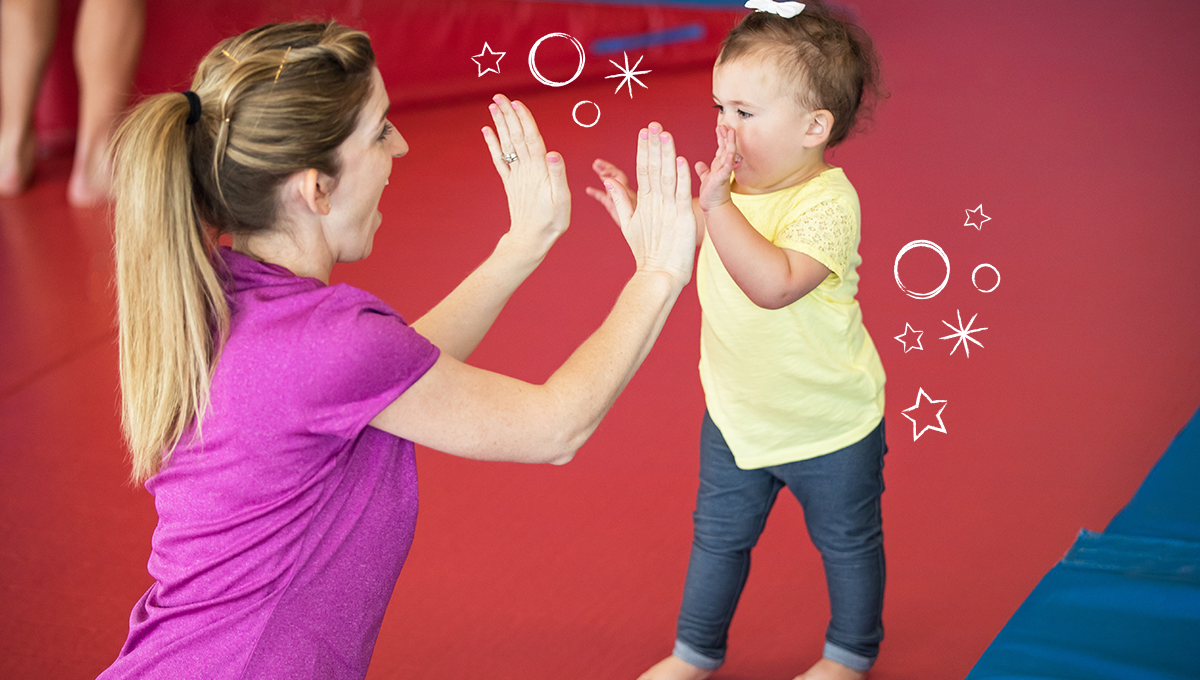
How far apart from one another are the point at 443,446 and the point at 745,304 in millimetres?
475

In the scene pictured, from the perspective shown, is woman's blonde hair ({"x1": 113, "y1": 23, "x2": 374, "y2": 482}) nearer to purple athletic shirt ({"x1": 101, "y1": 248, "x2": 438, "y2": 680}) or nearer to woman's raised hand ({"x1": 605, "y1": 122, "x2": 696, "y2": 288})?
purple athletic shirt ({"x1": 101, "y1": 248, "x2": 438, "y2": 680})

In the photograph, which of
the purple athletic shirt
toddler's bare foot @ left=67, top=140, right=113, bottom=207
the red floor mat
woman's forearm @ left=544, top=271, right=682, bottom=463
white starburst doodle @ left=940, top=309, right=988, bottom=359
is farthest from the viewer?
toddler's bare foot @ left=67, top=140, right=113, bottom=207

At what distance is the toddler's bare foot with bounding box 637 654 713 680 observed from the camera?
146 cm

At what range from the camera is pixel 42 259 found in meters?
2.96

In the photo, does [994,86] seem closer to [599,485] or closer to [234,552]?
[599,485]

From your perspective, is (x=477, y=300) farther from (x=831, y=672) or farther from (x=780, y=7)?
(x=831, y=672)

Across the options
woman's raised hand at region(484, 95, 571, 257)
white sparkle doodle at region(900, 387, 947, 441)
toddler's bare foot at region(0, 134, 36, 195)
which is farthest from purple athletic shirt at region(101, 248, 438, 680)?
toddler's bare foot at region(0, 134, 36, 195)

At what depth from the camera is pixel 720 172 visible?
1081 mm

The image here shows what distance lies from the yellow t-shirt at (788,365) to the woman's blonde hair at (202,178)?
0.53 m

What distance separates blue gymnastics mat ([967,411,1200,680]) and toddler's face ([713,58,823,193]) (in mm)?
671

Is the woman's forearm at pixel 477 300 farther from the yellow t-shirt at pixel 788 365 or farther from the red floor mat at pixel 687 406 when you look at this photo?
the red floor mat at pixel 687 406

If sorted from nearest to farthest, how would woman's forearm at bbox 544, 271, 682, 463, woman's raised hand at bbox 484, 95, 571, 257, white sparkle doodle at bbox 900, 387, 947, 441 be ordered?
woman's forearm at bbox 544, 271, 682, 463, woman's raised hand at bbox 484, 95, 571, 257, white sparkle doodle at bbox 900, 387, 947, 441

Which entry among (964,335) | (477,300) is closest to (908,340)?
(964,335)

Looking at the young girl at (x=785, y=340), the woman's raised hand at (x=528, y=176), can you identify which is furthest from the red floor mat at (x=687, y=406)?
the woman's raised hand at (x=528, y=176)
